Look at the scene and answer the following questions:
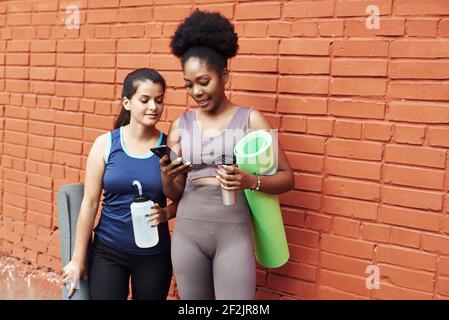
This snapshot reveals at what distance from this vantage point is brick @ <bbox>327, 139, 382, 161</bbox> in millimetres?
2730

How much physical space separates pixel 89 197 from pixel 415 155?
155 centimetres

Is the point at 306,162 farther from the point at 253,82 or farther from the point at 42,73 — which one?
the point at 42,73

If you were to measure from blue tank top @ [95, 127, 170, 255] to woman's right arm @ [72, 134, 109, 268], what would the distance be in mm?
37

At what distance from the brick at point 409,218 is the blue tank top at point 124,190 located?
1073mm

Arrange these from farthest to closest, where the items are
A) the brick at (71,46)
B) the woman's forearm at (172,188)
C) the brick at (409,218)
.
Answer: the brick at (71,46)
the brick at (409,218)
the woman's forearm at (172,188)

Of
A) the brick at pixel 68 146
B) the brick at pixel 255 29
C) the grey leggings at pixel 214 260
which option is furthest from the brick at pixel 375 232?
the brick at pixel 68 146

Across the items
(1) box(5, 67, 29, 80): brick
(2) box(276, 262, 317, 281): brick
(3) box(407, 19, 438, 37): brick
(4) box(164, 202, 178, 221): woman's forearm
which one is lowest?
(2) box(276, 262, 317, 281): brick

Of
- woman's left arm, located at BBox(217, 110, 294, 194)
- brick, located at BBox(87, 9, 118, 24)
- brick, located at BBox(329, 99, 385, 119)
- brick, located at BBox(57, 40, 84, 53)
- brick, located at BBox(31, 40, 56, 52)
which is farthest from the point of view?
brick, located at BBox(31, 40, 56, 52)

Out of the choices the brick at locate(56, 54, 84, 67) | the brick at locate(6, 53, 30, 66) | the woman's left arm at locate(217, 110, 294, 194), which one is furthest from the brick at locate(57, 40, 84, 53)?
the woman's left arm at locate(217, 110, 294, 194)

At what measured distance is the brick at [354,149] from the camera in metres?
2.73

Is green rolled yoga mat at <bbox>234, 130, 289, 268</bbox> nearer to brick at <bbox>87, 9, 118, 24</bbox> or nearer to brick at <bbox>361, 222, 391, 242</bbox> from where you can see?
brick at <bbox>361, 222, 391, 242</bbox>

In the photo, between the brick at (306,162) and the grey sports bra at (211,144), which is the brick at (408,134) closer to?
the brick at (306,162)

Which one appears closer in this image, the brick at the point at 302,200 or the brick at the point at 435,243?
the brick at the point at 435,243

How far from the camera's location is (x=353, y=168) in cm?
280
